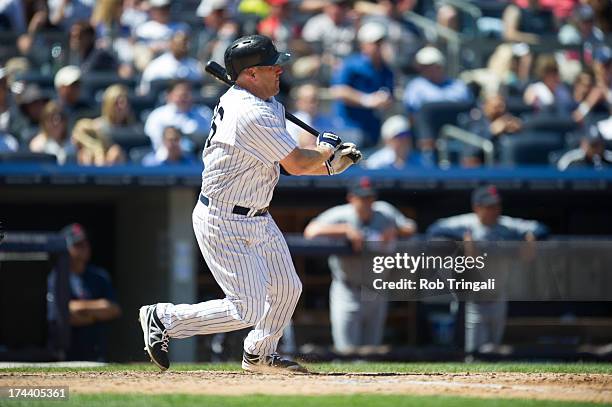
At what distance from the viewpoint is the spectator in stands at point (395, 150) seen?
1094 centimetres

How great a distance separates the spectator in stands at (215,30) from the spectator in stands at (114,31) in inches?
29.0

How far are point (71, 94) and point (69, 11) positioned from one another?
2.09 meters

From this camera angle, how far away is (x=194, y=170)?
10.2 meters

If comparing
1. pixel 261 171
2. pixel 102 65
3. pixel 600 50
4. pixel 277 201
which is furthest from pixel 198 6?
pixel 261 171

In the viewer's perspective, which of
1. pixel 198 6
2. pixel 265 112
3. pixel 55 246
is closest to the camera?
pixel 265 112

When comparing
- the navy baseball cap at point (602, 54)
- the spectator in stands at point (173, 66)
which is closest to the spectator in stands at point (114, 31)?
the spectator in stands at point (173, 66)

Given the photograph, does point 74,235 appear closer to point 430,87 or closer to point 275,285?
point 430,87

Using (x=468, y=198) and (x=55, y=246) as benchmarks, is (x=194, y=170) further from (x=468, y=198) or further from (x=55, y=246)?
(x=468, y=198)

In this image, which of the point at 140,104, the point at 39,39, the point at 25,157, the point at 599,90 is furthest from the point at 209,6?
the point at 599,90

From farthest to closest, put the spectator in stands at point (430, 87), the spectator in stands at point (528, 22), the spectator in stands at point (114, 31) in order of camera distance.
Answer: the spectator in stands at point (528, 22) → the spectator in stands at point (114, 31) → the spectator in stands at point (430, 87)

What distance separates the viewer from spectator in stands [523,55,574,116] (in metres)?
12.9

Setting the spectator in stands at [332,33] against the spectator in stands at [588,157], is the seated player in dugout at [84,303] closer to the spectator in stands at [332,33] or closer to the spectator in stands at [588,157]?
the spectator in stands at [332,33]

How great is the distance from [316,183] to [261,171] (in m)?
4.48

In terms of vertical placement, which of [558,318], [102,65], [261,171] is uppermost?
[102,65]
